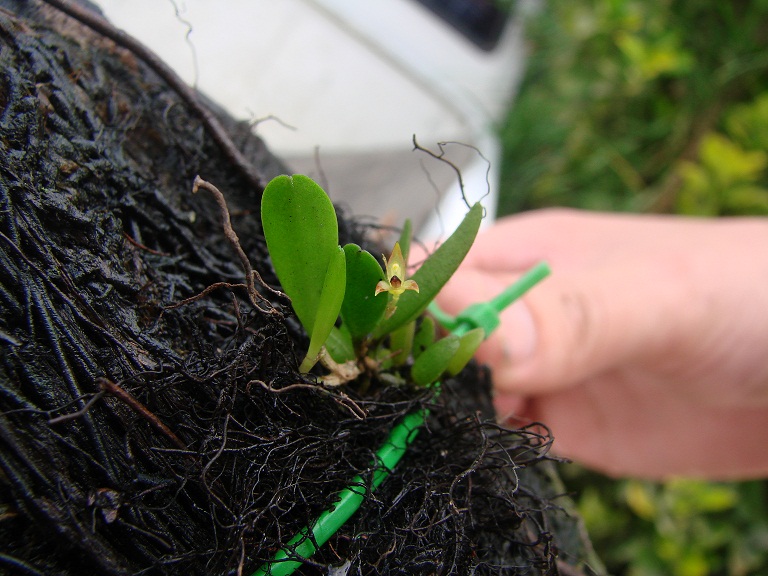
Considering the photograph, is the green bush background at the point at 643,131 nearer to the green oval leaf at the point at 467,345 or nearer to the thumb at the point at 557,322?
the thumb at the point at 557,322

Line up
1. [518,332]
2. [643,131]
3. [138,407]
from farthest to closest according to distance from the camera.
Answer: [643,131]
[518,332]
[138,407]

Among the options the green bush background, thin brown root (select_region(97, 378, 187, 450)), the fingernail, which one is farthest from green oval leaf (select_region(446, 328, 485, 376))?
the green bush background

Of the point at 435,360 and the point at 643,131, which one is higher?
the point at 643,131

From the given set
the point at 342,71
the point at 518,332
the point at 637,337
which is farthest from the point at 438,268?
the point at 342,71

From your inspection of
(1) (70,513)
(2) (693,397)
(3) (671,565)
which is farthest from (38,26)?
(3) (671,565)

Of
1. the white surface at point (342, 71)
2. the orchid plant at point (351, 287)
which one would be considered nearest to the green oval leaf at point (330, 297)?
the orchid plant at point (351, 287)

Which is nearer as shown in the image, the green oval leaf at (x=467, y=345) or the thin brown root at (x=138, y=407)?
the thin brown root at (x=138, y=407)

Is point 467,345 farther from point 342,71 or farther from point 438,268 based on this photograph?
point 342,71

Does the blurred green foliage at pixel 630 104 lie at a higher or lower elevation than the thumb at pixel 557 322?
higher
